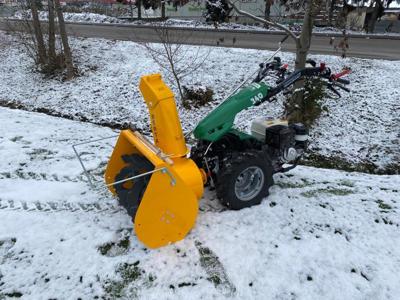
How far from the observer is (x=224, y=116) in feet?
12.0

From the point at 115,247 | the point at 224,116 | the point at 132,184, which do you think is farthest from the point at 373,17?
the point at 115,247

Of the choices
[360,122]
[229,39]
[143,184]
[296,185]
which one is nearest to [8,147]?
[143,184]

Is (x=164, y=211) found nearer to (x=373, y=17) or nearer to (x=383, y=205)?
(x=383, y=205)

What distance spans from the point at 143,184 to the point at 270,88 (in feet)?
5.66

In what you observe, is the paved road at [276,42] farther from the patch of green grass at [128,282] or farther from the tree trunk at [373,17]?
the patch of green grass at [128,282]

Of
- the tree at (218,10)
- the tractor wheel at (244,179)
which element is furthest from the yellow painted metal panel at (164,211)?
the tree at (218,10)

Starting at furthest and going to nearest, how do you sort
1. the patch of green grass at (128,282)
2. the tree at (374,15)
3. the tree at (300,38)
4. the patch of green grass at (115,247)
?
the tree at (374,15), the tree at (300,38), the patch of green grass at (115,247), the patch of green grass at (128,282)

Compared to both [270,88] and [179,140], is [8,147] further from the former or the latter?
[270,88]

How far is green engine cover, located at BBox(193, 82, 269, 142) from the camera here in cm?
365

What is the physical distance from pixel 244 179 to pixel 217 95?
5.18m

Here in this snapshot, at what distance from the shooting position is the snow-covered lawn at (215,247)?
297 centimetres

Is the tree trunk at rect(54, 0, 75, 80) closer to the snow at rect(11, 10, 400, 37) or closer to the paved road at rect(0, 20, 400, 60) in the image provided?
the paved road at rect(0, 20, 400, 60)

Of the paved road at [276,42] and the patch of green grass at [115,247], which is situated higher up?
the paved road at [276,42]

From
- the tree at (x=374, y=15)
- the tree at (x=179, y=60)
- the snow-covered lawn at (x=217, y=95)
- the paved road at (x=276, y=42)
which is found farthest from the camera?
the tree at (x=374, y=15)
